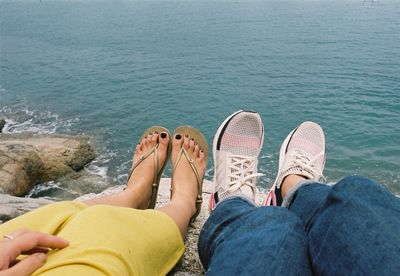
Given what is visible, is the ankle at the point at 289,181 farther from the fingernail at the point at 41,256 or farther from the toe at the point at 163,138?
the fingernail at the point at 41,256

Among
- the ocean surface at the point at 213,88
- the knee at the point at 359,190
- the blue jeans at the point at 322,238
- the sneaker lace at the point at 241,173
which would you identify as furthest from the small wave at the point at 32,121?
the knee at the point at 359,190

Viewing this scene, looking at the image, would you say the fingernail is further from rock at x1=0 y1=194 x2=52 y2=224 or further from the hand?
rock at x1=0 y1=194 x2=52 y2=224

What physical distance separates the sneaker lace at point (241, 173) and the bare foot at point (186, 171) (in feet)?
0.96

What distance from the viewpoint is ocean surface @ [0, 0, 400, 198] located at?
9727mm

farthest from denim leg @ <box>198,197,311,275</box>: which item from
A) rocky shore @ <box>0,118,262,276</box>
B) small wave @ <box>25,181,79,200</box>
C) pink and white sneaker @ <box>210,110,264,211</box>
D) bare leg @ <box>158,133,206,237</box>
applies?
small wave @ <box>25,181,79,200</box>

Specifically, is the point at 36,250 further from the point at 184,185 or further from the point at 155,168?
the point at 155,168

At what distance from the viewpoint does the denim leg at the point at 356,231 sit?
1366mm

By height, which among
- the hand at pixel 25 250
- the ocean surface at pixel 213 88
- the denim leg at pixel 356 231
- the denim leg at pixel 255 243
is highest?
the hand at pixel 25 250

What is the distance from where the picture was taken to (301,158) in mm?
3336

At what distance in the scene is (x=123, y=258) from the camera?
4.59 feet

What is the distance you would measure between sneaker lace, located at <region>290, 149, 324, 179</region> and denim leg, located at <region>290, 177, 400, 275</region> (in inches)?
50.6

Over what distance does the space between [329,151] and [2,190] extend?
24.2 ft

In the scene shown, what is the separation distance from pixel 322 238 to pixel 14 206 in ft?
8.22

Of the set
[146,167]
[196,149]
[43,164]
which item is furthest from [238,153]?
[43,164]
